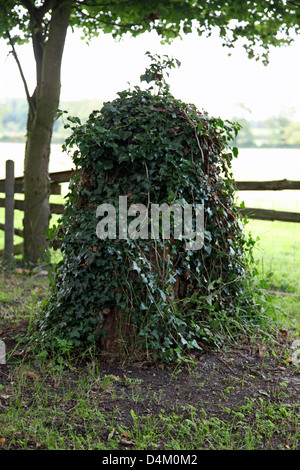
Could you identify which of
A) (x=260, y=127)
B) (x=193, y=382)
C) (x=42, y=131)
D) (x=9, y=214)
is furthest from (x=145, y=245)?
(x=260, y=127)

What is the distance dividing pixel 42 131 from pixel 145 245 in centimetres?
405

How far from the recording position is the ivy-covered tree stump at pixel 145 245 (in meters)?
3.85

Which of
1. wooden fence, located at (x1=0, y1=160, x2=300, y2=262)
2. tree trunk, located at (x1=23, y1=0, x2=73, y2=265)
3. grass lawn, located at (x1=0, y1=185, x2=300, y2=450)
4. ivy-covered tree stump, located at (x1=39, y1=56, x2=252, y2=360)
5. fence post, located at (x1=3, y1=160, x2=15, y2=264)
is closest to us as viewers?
grass lawn, located at (x1=0, y1=185, x2=300, y2=450)

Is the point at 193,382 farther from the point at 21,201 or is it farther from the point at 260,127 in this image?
the point at 260,127

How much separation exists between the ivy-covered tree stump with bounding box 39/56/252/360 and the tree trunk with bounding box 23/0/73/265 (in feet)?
10.5

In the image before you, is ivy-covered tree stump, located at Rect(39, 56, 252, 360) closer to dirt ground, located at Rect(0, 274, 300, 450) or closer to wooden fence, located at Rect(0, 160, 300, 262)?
dirt ground, located at Rect(0, 274, 300, 450)

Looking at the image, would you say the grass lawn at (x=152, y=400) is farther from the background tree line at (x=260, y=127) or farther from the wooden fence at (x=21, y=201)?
the background tree line at (x=260, y=127)

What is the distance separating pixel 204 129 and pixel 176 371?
201cm

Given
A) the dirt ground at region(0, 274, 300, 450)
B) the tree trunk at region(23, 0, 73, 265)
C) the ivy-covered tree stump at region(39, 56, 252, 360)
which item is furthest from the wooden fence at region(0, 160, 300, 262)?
the dirt ground at region(0, 274, 300, 450)

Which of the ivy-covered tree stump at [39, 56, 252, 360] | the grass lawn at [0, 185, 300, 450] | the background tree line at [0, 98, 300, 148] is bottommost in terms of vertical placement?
the grass lawn at [0, 185, 300, 450]

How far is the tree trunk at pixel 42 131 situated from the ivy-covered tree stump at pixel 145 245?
319cm

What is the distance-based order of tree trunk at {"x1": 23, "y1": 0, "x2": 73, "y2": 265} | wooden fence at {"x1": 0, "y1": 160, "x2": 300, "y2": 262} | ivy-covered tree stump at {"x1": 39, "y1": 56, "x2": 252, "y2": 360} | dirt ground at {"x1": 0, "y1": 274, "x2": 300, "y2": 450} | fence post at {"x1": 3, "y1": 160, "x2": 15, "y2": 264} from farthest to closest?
fence post at {"x1": 3, "y1": 160, "x2": 15, "y2": 264}
tree trunk at {"x1": 23, "y1": 0, "x2": 73, "y2": 265}
wooden fence at {"x1": 0, "y1": 160, "x2": 300, "y2": 262}
ivy-covered tree stump at {"x1": 39, "y1": 56, "x2": 252, "y2": 360}
dirt ground at {"x1": 0, "y1": 274, "x2": 300, "y2": 450}

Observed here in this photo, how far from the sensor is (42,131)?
731 cm

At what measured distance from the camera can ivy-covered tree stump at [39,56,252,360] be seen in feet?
12.6
